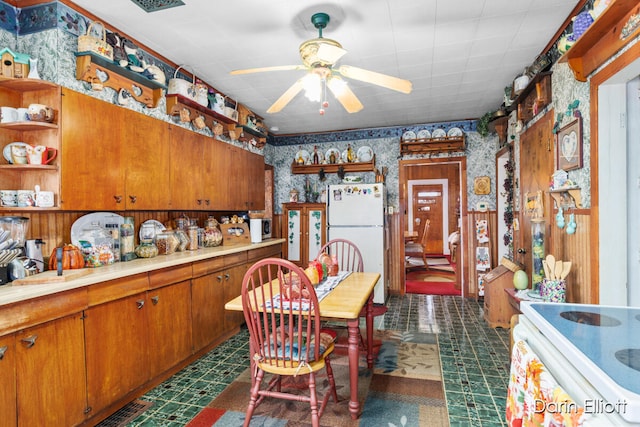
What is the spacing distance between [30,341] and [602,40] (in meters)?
3.45

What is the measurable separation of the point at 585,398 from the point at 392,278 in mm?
4594

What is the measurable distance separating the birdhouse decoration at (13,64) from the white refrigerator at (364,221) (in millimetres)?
3568

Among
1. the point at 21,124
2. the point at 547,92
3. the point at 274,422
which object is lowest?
the point at 274,422

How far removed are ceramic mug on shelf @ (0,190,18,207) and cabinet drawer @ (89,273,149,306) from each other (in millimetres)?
676

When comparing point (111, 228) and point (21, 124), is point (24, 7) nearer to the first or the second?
point (21, 124)

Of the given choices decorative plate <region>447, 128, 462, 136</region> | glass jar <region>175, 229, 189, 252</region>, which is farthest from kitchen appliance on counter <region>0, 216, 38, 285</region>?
decorative plate <region>447, 128, 462, 136</region>

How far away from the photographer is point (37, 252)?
85.0 inches

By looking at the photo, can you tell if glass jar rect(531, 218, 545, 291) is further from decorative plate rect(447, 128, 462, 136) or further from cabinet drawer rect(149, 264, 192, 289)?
cabinet drawer rect(149, 264, 192, 289)

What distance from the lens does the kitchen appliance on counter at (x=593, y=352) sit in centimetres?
75

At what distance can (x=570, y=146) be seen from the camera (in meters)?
2.39

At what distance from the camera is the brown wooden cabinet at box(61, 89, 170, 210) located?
2.19 meters

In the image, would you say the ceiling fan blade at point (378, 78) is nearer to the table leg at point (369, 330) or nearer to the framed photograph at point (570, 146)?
the framed photograph at point (570, 146)

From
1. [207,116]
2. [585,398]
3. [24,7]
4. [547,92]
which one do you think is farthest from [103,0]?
[547,92]

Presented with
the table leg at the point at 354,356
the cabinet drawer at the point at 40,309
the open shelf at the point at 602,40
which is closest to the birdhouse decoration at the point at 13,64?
the cabinet drawer at the point at 40,309
